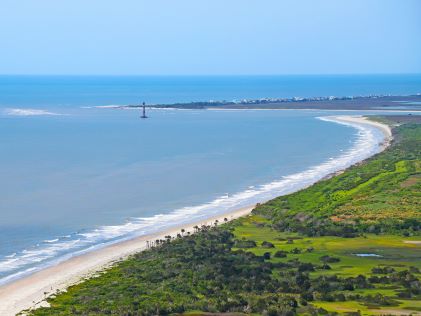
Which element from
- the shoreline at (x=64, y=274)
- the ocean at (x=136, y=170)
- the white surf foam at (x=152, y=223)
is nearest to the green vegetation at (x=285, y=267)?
the shoreline at (x=64, y=274)

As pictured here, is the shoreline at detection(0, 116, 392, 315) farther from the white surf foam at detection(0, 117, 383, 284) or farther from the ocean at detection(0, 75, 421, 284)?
the ocean at detection(0, 75, 421, 284)

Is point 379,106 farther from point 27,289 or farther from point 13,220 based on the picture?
point 27,289

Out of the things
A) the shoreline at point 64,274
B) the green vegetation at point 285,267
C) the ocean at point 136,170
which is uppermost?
the green vegetation at point 285,267

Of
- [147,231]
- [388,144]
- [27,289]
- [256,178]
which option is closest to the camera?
[27,289]

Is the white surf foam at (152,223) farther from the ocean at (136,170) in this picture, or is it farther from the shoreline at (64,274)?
the shoreline at (64,274)

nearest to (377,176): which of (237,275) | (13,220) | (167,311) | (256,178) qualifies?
(256,178)

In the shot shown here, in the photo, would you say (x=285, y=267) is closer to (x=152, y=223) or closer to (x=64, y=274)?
(x=64, y=274)
